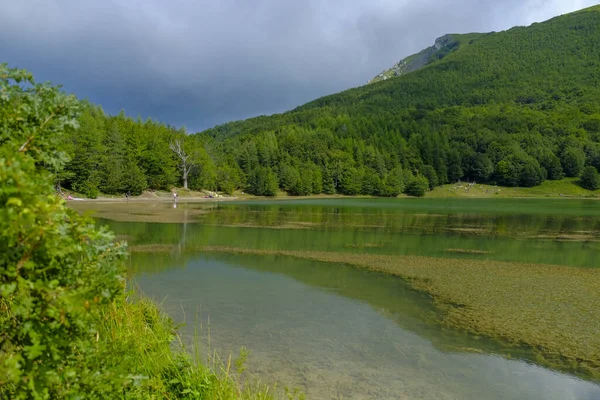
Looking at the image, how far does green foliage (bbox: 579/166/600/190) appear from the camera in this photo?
14988 cm

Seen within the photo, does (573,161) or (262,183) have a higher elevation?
(573,161)

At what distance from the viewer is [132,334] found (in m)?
7.73

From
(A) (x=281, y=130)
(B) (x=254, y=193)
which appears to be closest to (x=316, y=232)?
(B) (x=254, y=193)

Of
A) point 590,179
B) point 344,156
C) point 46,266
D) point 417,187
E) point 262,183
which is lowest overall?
point 46,266

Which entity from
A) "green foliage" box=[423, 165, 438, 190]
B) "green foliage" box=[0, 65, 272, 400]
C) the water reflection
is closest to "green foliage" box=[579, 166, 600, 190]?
"green foliage" box=[423, 165, 438, 190]

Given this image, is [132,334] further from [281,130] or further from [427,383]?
[281,130]

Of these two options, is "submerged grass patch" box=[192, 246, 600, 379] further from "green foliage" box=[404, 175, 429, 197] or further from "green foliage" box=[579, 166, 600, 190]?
"green foliage" box=[579, 166, 600, 190]

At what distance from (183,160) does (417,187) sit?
261 feet

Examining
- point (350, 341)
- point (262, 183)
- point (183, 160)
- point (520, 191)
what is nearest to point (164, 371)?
point (350, 341)

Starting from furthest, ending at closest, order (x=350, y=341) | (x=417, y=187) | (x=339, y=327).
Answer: (x=417, y=187), (x=339, y=327), (x=350, y=341)

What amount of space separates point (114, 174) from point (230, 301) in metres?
73.8

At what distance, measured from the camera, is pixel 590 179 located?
150 m

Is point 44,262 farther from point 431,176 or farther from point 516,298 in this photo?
point 431,176

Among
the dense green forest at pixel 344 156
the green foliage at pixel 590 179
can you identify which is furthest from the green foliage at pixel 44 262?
the green foliage at pixel 590 179
